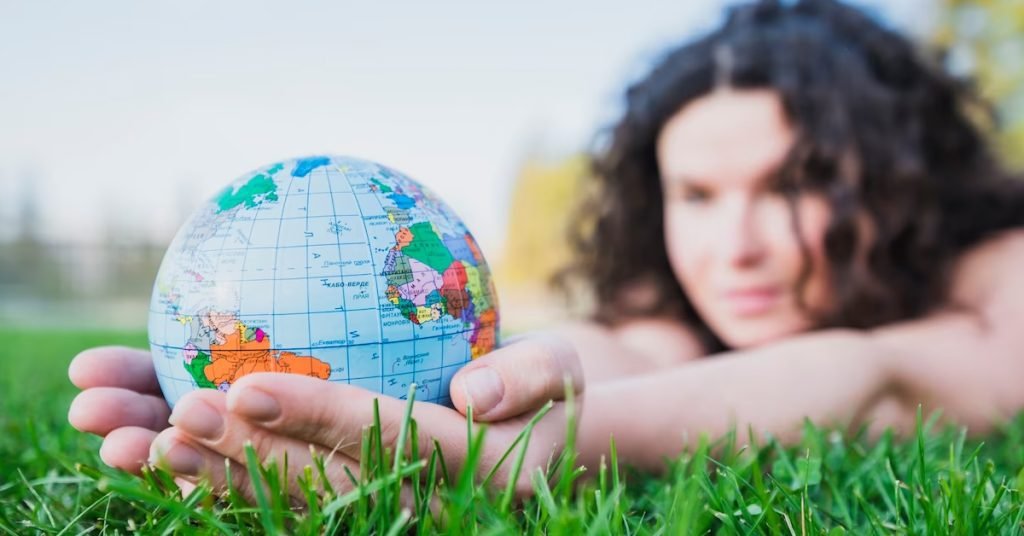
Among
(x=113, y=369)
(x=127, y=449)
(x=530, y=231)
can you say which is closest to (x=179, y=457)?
(x=127, y=449)

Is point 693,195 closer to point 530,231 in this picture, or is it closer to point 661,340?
point 661,340

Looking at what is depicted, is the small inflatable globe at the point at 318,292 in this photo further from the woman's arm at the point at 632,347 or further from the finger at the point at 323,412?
the woman's arm at the point at 632,347

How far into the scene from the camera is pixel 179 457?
1.43 m

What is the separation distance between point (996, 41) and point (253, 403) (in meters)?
16.0

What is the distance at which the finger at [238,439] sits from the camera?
1.38m

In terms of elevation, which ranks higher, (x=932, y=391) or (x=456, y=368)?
(x=456, y=368)

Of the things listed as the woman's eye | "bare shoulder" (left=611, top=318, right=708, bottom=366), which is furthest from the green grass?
the woman's eye

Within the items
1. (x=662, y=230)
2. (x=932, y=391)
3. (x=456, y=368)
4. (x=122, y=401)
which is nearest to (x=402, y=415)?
(x=456, y=368)

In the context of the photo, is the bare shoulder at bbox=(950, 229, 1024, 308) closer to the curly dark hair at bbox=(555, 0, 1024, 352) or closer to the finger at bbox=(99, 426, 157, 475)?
the curly dark hair at bbox=(555, 0, 1024, 352)

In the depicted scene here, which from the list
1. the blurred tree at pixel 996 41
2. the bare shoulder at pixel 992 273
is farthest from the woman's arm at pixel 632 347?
the blurred tree at pixel 996 41

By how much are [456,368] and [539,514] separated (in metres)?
0.40

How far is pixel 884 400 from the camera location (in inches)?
101

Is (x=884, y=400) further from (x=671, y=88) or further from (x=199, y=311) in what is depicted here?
(x=199, y=311)

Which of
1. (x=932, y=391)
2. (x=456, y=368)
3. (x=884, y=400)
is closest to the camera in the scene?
(x=456, y=368)
